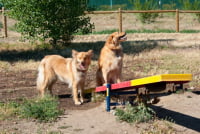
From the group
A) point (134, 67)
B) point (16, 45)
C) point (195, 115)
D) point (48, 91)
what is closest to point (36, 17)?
point (16, 45)

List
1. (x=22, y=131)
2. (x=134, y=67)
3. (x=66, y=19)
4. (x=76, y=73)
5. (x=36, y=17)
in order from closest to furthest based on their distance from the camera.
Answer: (x=22, y=131) → (x=76, y=73) → (x=134, y=67) → (x=36, y=17) → (x=66, y=19)

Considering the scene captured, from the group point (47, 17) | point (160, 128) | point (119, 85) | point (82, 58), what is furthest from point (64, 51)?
point (160, 128)

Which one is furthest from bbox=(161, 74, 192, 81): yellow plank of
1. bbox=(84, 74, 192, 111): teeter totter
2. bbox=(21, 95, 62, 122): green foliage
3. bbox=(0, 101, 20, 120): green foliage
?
bbox=(0, 101, 20, 120): green foliage

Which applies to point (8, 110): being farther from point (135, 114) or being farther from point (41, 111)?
point (135, 114)

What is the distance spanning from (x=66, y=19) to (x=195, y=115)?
9.42 meters

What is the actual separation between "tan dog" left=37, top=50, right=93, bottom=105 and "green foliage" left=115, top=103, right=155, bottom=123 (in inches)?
53.8

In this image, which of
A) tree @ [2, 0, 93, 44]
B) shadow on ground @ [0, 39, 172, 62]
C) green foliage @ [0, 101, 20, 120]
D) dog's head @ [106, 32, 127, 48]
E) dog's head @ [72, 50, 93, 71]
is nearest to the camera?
Result: green foliage @ [0, 101, 20, 120]

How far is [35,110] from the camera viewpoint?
7164 millimetres

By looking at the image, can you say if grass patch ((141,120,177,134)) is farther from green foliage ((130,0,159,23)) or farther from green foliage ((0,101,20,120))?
green foliage ((130,0,159,23))

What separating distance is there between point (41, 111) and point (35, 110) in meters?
0.11

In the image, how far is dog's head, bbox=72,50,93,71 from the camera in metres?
7.89

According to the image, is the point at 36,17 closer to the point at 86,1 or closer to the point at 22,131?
the point at 86,1

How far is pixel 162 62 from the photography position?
1312 centimetres

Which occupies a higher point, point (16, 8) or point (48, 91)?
point (16, 8)
